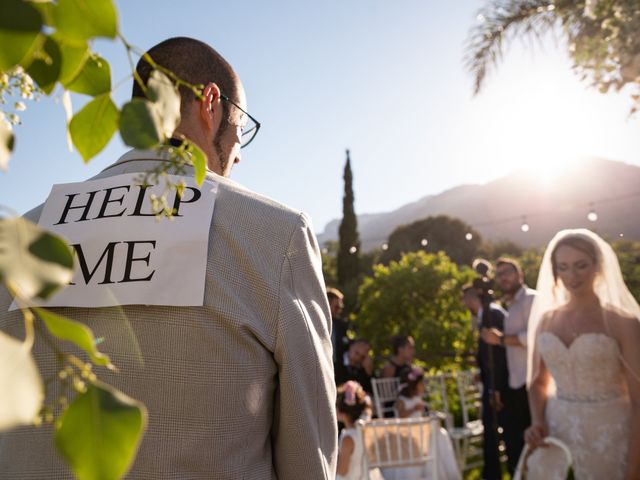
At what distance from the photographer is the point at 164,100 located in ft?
1.20

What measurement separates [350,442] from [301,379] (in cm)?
333

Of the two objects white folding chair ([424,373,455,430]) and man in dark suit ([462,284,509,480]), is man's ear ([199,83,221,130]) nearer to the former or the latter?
man in dark suit ([462,284,509,480])

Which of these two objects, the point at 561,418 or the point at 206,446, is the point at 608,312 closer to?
the point at 561,418

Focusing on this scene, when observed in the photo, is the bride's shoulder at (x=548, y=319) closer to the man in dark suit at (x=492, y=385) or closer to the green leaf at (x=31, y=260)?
the man in dark suit at (x=492, y=385)

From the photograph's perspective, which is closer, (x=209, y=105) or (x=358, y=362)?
(x=209, y=105)

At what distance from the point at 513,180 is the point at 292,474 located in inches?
3525

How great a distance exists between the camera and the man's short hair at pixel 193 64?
4.52ft

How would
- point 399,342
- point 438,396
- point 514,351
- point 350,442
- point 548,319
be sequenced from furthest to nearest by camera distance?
1. point 438,396
2. point 399,342
3. point 514,351
4. point 350,442
5. point 548,319

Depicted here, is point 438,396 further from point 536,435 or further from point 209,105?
point 209,105

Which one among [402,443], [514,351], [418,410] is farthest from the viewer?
[418,410]

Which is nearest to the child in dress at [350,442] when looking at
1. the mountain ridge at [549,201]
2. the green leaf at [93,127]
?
the green leaf at [93,127]

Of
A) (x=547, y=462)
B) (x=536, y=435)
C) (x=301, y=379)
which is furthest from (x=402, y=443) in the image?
(x=301, y=379)

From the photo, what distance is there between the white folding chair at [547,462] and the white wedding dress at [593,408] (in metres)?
0.19

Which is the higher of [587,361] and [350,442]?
[587,361]
